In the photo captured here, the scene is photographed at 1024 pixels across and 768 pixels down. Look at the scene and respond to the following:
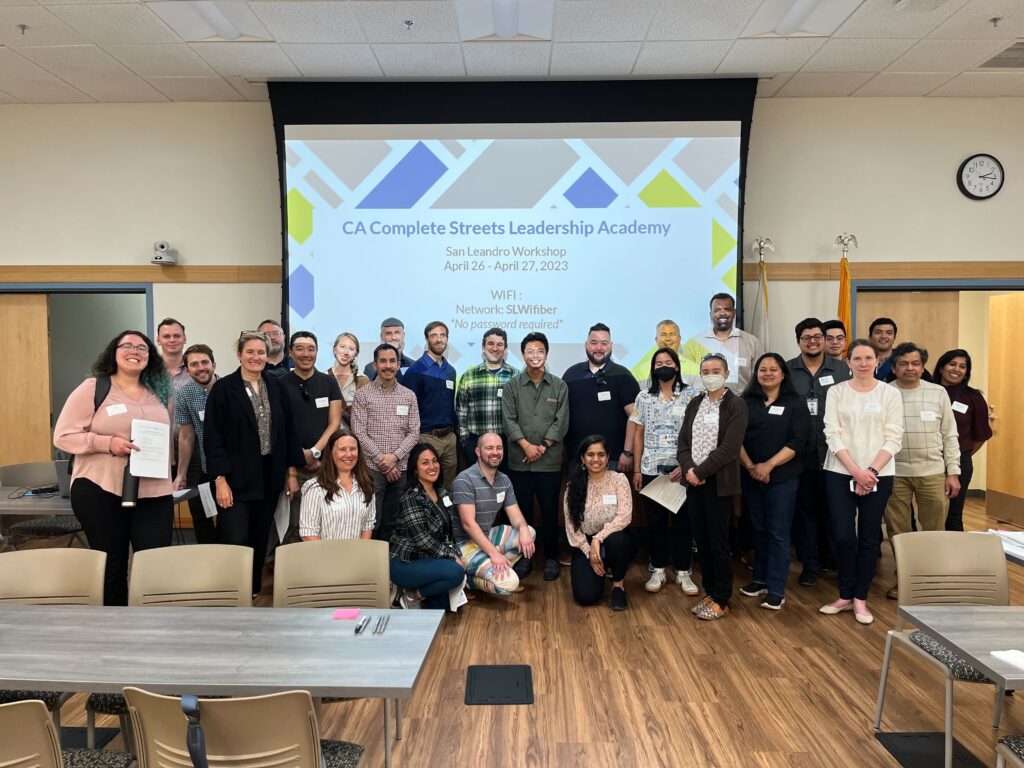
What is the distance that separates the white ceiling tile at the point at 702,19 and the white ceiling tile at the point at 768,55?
0.81 feet

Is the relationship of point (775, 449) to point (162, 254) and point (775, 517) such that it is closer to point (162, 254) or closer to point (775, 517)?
point (775, 517)

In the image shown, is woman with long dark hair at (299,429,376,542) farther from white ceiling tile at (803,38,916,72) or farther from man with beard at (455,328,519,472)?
white ceiling tile at (803,38,916,72)

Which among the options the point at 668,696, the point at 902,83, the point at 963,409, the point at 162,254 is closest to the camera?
the point at 668,696

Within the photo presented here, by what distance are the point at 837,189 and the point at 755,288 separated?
3.73 feet

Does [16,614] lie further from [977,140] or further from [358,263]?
[977,140]

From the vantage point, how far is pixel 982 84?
5.59 metres

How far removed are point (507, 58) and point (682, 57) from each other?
135 cm

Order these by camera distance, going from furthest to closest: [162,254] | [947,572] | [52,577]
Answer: [162,254] → [947,572] → [52,577]

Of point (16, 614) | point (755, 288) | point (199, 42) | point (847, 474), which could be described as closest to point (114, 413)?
point (16, 614)

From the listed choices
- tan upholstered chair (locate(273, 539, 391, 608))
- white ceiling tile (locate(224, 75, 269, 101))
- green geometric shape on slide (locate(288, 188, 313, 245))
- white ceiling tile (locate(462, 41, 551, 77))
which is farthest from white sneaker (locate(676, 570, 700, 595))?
white ceiling tile (locate(224, 75, 269, 101))

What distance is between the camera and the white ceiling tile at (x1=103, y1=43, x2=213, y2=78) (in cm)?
489

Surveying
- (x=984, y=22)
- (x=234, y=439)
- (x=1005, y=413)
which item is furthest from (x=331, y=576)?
(x=1005, y=413)

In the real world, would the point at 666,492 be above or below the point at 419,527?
above

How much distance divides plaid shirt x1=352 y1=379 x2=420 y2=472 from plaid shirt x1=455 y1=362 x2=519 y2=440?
0.43 m
